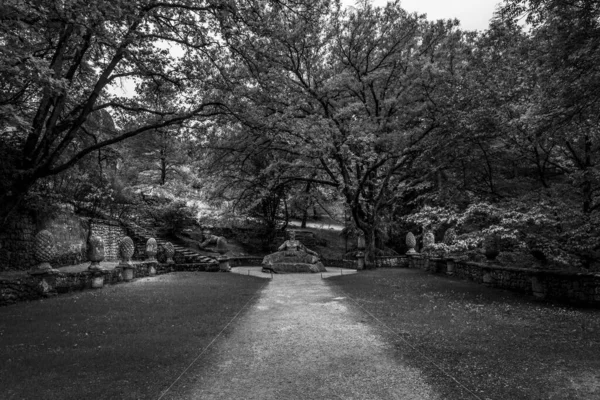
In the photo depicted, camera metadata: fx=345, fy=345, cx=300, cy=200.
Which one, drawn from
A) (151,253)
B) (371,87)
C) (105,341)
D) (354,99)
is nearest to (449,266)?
(371,87)

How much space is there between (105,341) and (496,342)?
22.1 ft

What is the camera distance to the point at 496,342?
5.88m

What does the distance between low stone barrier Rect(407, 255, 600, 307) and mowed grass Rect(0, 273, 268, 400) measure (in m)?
8.64

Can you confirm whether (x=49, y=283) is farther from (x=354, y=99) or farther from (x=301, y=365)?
(x=354, y=99)

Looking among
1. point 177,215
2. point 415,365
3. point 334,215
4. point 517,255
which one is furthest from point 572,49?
point 334,215

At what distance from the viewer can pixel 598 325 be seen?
22.2 ft

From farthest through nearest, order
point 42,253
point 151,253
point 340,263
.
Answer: point 340,263, point 151,253, point 42,253

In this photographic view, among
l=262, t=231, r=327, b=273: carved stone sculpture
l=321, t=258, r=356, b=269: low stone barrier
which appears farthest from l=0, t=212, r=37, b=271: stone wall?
l=321, t=258, r=356, b=269: low stone barrier

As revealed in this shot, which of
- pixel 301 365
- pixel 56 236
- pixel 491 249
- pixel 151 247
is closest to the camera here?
pixel 301 365

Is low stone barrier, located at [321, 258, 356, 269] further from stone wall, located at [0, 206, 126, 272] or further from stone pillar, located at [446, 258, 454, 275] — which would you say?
stone wall, located at [0, 206, 126, 272]

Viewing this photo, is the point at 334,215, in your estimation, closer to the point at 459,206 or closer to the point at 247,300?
the point at 459,206

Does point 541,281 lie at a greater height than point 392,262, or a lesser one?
greater

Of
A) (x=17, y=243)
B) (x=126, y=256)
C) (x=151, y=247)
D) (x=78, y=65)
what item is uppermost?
(x=78, y=65)

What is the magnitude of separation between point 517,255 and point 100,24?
1348cm
